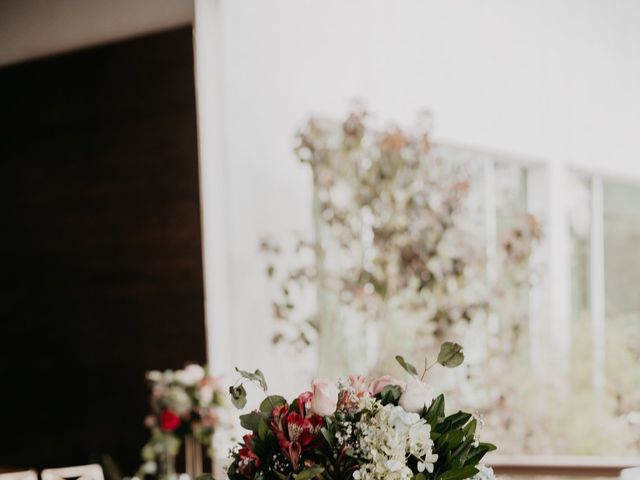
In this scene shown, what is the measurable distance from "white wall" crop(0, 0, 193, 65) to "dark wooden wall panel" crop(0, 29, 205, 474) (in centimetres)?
8

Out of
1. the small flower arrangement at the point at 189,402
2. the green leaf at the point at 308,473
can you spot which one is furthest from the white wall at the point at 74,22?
the green leaf at the point at 308,473

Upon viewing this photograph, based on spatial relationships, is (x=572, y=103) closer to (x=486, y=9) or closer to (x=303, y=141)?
(x=486, y=9)

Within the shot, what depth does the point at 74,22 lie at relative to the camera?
13.7 feet

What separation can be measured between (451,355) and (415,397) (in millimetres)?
97

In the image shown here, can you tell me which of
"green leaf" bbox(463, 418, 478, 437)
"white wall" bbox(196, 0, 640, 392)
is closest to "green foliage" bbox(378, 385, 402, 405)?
"green leaf" bbox(463, 418, 478, 437)

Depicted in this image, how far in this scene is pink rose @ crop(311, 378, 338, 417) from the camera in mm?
1226

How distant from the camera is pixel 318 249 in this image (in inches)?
151

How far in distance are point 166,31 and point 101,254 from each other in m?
1.31

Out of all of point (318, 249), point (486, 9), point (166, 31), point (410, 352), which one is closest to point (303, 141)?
point (318, 249)

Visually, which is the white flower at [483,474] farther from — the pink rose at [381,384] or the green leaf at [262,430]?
the green leaf at [262,430]

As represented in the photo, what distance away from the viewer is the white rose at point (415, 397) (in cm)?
126

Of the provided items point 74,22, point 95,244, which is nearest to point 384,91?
point 74,22

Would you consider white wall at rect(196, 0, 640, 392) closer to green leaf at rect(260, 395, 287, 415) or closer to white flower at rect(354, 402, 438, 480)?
green leaf at rect(260, 395, 287, 415)

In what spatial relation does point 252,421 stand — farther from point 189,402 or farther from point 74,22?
point 74,22
